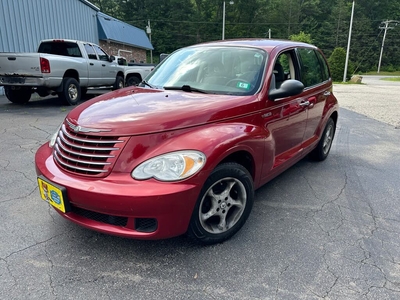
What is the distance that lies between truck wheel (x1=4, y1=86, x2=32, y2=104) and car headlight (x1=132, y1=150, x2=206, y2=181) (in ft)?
29.7

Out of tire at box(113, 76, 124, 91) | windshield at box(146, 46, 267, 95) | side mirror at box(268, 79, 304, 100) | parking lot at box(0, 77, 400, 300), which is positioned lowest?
parking lot at box(0, 77, 400, 300)

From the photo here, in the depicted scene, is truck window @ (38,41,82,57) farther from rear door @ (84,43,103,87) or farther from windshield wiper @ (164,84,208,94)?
windshield wiper @ (164,84,208,94)

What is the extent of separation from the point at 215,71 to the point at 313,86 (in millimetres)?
1545

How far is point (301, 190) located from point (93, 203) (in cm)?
259

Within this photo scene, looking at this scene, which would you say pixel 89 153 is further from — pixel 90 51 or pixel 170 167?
pixel 90 51

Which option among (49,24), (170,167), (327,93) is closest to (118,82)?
(49,24)

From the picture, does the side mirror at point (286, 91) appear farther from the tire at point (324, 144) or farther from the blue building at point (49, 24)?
the blue building at point (49, 24)

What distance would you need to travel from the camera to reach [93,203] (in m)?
2.12

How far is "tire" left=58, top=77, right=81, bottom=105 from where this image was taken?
30.2 ft

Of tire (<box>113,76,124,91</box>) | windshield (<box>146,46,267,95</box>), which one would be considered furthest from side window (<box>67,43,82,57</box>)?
windshield (<box>146,46,267,95</box>)

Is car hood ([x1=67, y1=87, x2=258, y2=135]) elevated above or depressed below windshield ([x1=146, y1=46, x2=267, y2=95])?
below

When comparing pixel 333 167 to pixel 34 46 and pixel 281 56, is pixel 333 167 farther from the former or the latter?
pixel 34 46

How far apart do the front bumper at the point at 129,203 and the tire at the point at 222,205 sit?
6.1 inches

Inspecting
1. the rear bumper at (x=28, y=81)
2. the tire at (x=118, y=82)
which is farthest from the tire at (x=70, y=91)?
the tire at (x=118, y=82)
